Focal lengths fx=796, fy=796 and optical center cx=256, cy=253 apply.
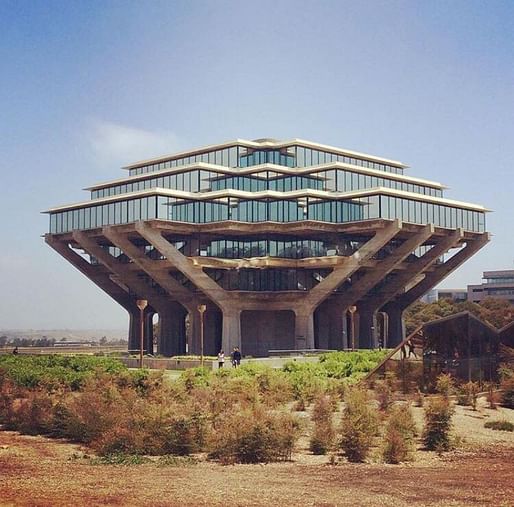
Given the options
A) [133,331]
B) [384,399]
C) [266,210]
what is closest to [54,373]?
[384,399]

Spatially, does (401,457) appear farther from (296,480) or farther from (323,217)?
(323,217)

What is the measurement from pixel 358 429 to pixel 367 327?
62.6m

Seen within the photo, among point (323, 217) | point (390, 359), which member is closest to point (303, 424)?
point (390, 359)

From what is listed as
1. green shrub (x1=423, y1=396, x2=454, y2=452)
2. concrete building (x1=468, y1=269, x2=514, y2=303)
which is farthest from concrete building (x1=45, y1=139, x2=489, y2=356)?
concrete building (x1=468, y1=269, x2=514, y2=303)

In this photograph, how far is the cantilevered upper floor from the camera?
71125 millimetres

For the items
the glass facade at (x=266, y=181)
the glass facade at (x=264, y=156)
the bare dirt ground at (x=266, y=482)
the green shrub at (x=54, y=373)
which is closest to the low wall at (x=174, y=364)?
the green shrub at (x=54, y=373)

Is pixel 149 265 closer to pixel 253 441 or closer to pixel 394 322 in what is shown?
pixel 394 322

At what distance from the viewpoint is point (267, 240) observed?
73.7m

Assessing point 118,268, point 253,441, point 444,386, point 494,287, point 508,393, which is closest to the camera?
point 253,441

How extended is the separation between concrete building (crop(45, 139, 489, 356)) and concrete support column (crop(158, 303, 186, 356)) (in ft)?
0.50

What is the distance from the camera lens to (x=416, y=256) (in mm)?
80188

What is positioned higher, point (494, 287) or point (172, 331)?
point (494, 287)

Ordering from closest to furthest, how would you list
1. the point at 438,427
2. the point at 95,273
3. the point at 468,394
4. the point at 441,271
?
the point at 438,427 < the point at 468,394 < the point at 441,271 < the point at 95,273

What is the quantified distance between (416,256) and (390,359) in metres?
47.9
